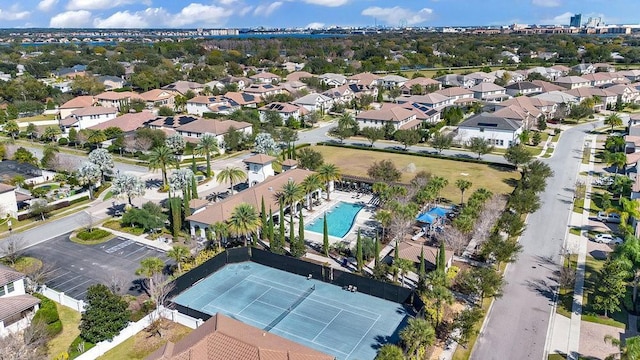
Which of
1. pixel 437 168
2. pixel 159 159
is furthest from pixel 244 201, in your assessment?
pixel 437 168

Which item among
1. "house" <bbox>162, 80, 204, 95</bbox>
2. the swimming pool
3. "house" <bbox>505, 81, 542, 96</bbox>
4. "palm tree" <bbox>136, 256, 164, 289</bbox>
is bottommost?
the swimming pool

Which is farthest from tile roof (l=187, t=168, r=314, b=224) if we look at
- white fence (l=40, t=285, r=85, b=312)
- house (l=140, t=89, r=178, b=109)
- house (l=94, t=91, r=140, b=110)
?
house (l=94, t=91, r=140, b=110)

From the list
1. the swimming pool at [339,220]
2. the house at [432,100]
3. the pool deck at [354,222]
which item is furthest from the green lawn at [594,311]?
the house at [432,100]

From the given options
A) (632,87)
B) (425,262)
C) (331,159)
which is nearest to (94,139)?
(331,159)

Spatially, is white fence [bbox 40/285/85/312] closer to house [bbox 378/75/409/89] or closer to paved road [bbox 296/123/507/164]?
paved road [bbox 296/123/507/164]

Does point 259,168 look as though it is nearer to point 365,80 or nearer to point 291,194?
point 291,194
